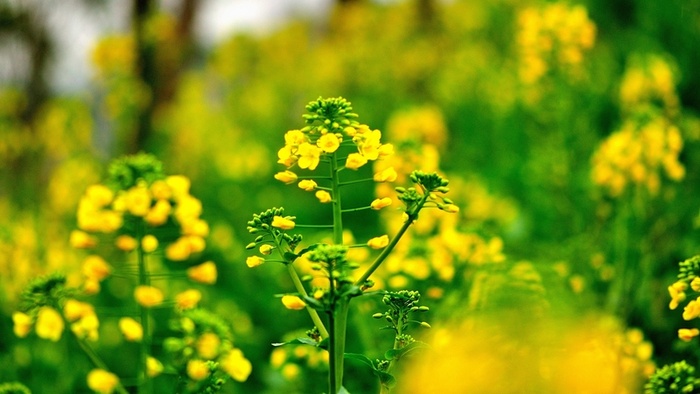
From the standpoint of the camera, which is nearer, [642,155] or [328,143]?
[328,143]

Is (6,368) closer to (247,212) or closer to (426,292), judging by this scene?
(426,292)

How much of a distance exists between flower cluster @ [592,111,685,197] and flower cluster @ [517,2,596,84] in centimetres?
63

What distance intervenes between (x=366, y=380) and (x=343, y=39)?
6.94 metres

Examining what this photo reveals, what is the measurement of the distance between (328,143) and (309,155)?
0.04m

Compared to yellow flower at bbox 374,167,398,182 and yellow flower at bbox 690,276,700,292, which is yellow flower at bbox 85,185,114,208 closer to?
yellow flower at bbox 374,167,398,182

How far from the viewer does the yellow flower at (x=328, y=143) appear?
4.25 feet

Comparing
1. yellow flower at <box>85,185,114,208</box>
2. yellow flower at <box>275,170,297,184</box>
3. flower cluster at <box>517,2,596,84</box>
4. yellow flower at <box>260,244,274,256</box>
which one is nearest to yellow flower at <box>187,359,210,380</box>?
yellow flower at <box>260,244,274,256</box>

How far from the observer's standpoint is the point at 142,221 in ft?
5.39

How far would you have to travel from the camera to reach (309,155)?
1314 millimetres

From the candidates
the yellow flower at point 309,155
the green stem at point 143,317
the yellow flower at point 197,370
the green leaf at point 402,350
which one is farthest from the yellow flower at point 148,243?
the green leaf at point 402,350

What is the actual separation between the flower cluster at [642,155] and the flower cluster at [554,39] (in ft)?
2.07

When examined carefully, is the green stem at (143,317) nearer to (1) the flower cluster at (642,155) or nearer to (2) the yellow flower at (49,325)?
(2) the yellow flower at (49,325)

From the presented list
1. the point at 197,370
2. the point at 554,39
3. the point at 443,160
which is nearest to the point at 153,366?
the point at 197,370

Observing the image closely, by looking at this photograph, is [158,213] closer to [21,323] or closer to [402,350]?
[21,323]
